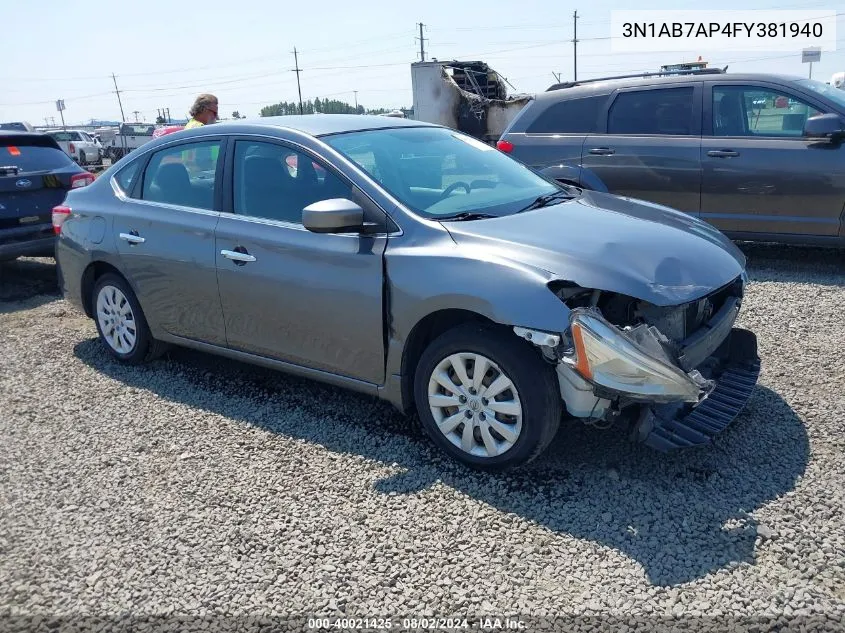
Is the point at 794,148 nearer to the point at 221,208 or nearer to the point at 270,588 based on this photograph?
the point at 221,208

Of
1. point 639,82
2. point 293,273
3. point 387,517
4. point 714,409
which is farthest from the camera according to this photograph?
point 639,82

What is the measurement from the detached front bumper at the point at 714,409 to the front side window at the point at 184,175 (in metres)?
2.84

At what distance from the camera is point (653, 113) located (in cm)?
719

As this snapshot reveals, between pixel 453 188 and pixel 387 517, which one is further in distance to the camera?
pixel 453 188

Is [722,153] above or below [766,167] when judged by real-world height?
above

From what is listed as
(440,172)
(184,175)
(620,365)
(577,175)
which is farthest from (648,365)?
(577,175)

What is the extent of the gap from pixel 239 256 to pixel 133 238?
1099 millimetres

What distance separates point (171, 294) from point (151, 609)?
237cm

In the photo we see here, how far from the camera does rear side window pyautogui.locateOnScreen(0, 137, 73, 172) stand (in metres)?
7.47

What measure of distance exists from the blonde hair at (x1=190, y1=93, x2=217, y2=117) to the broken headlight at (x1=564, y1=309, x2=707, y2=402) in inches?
221

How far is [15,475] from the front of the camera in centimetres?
371

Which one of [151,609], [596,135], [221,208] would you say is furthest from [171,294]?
[596,135]

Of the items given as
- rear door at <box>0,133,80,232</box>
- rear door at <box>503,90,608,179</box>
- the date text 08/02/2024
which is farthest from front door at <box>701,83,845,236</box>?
rear door at <box>0,133,80,232</box>

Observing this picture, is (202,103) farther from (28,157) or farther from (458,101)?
(458,101)
